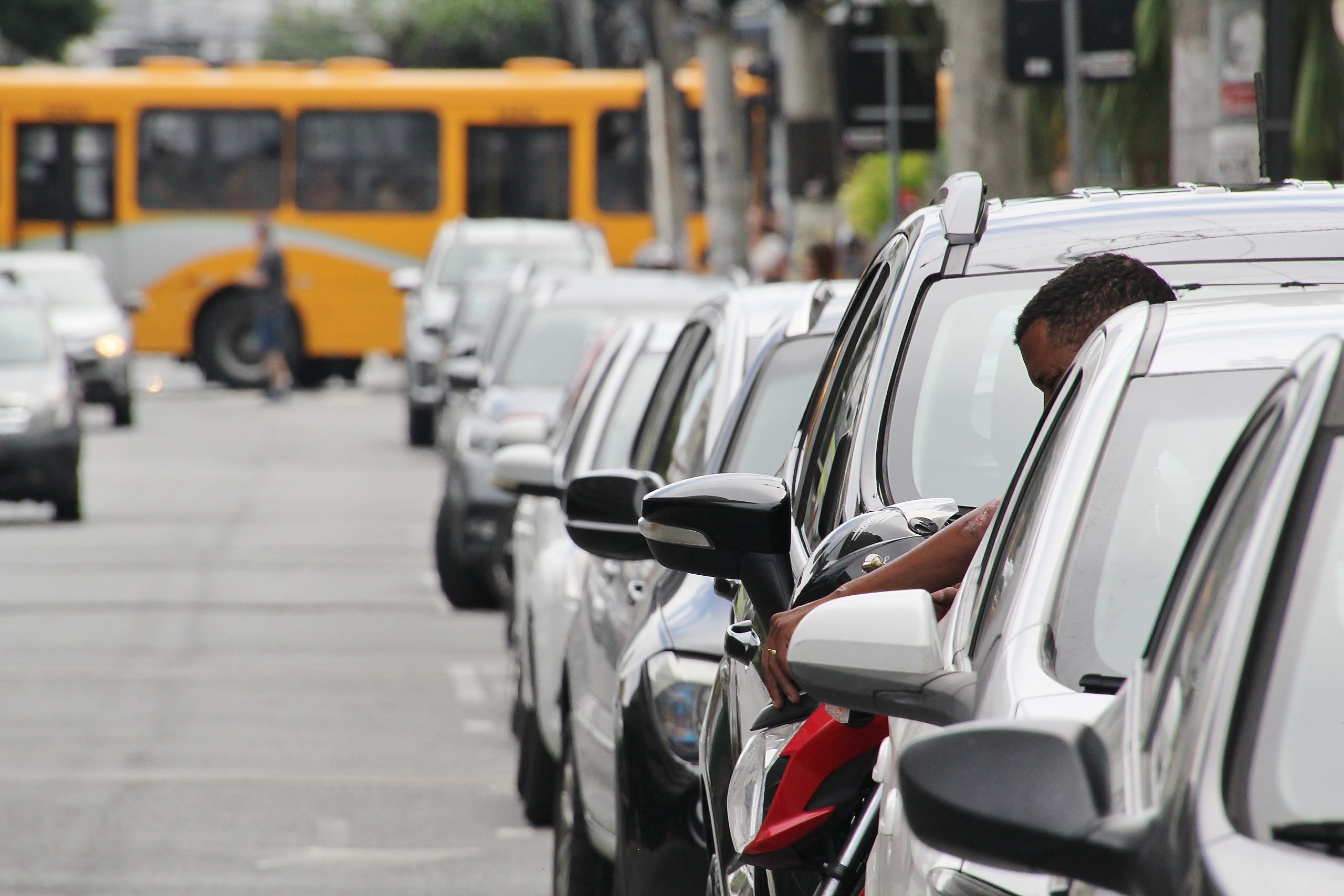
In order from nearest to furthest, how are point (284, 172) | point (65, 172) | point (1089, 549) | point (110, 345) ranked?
point (1089, 549) < point (110, 345) < point (65, 172) < point (284, 172)

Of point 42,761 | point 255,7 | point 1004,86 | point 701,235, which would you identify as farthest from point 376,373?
point 255,7

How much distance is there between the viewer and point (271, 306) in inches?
1184

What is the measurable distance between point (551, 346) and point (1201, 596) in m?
12.8

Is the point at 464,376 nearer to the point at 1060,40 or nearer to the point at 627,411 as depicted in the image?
the point at 1060,40

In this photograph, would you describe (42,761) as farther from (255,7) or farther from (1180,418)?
(255,7)

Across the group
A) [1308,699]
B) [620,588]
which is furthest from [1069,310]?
[620,588]

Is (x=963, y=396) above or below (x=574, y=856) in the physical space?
above

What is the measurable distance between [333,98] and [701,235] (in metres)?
5.64

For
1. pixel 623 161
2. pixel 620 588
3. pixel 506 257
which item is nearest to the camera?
pixel 620 588

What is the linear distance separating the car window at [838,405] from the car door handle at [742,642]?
21 cm

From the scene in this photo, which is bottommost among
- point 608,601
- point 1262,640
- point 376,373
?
point 376,373

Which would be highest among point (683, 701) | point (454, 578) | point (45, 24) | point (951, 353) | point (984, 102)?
point (45, 24)

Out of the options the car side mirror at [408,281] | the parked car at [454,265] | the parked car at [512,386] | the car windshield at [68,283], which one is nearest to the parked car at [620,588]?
the parked car at [512,386]

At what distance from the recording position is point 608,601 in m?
6.32
